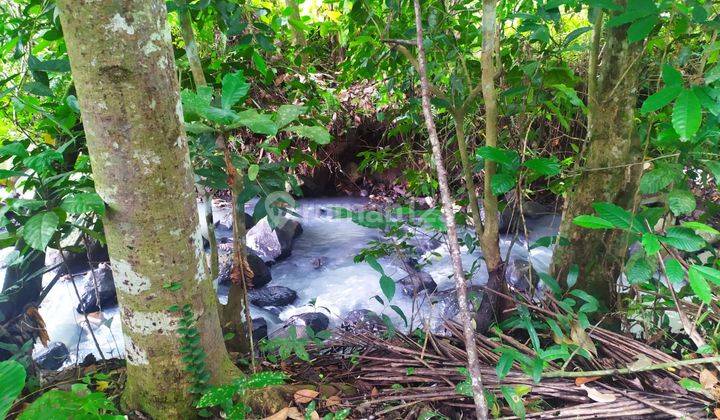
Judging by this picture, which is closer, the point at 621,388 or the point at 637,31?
the point at 637,31

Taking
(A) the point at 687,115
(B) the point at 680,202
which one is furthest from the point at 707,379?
(A) the point at 687,115

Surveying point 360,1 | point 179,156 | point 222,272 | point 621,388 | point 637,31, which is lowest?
point 222,272

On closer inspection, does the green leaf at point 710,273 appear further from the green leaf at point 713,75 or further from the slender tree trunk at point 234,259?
the slender tree trunk at point 234,259

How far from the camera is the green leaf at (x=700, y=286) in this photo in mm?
1219

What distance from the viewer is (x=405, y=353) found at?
172cm

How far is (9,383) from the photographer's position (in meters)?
0.95

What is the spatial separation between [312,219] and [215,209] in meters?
1.34

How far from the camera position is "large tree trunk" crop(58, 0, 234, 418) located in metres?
1.10

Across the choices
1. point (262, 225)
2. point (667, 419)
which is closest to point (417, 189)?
point (667, 419)

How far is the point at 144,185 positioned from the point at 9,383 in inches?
20.7

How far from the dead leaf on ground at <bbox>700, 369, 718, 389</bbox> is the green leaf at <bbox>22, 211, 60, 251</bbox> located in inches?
75.7

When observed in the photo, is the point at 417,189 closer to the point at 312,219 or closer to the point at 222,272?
the point at 222,272

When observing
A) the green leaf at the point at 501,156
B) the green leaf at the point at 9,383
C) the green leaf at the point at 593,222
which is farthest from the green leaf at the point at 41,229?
the green leaf at the point at 593,222

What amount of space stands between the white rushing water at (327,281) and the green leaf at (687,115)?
6.67 feet
